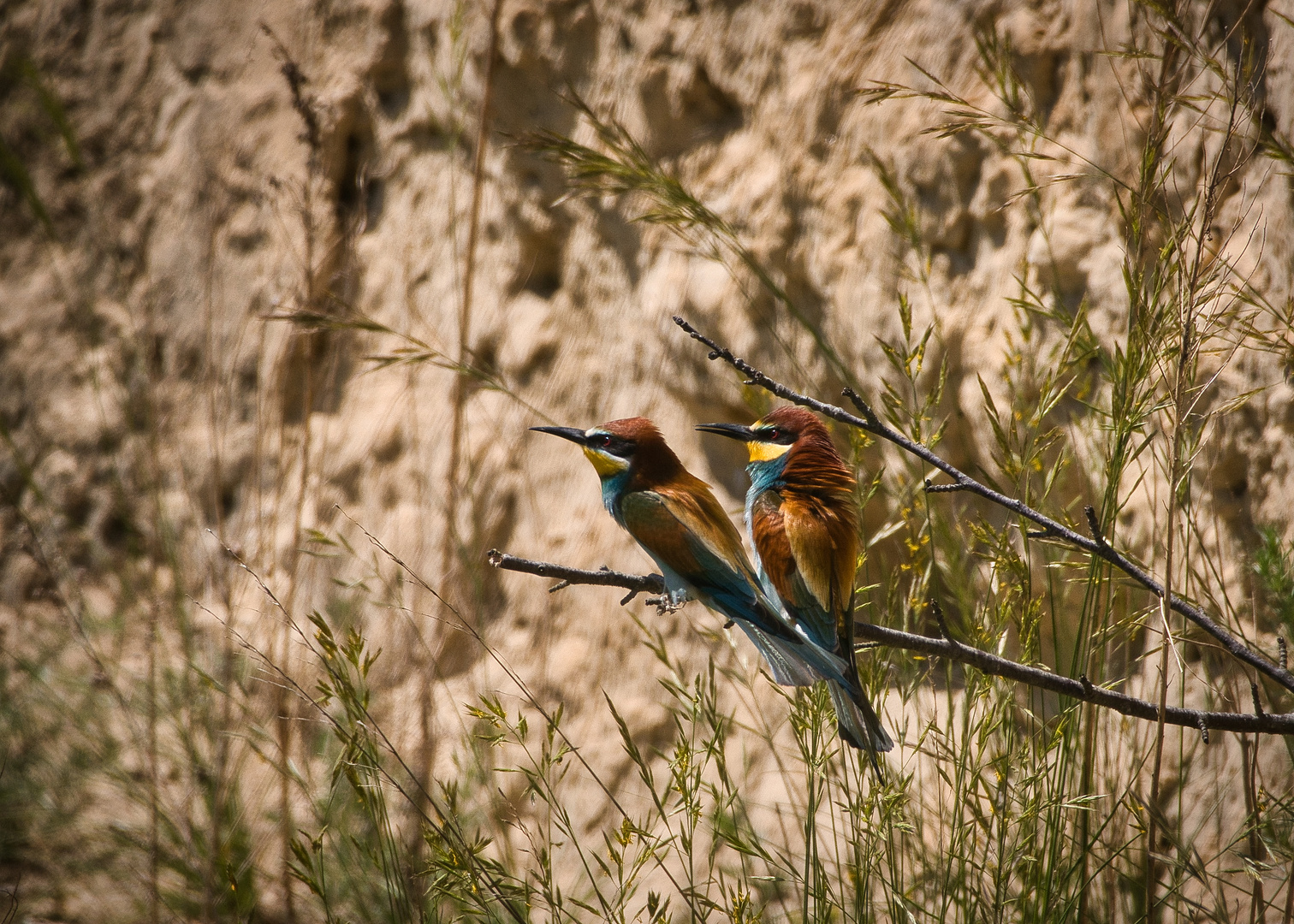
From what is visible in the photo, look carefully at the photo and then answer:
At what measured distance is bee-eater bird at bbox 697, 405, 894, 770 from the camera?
3.59 ft

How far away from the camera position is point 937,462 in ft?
3.07

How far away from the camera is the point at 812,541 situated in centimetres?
125

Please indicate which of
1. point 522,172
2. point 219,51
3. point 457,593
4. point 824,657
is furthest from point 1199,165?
point 219,51

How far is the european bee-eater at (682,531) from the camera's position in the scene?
4.15ft

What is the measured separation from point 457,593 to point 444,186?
3.66 ft

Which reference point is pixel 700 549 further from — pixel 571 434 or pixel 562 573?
pixel 562 573

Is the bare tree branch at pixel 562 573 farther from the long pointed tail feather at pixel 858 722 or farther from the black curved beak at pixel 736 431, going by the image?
the black curved beak at pixel 736 431

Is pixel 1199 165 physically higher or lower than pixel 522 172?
lower

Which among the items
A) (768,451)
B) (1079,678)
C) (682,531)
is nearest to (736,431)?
(768,451)

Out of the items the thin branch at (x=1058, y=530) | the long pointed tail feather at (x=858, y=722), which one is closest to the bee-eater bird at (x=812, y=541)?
the long pointed tail feather at (x=858, y=722)

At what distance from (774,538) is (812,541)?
8 cm

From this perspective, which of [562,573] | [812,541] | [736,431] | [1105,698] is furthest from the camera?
[736,431]

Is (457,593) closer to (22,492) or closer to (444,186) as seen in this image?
(444,186)

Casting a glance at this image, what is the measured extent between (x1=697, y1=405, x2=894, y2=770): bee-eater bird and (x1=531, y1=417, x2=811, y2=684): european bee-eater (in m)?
0.04
